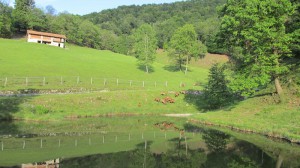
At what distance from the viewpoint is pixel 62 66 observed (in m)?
82.7

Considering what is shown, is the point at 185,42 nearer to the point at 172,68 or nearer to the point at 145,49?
the point at 172,68

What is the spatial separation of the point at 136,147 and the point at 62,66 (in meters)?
63.5

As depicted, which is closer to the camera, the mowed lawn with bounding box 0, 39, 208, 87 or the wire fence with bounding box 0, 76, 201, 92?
the wire fence with bounding box 0, 76, 201, 92

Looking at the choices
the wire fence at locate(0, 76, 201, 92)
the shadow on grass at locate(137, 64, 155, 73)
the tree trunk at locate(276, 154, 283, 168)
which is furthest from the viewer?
the shadow on grass at locate(137, 64, 155, 73)

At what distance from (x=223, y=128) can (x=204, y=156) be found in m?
13.8

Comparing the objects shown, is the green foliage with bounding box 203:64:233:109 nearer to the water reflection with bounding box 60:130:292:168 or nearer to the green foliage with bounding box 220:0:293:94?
the green foliage with bounding box 220:0:293:94

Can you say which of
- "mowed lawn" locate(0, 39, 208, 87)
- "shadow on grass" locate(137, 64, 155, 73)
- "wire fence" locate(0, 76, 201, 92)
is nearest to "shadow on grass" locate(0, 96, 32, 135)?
"wire fence" locate(0, 76, 201, 92)

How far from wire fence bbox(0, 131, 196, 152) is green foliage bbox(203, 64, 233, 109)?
18.9m

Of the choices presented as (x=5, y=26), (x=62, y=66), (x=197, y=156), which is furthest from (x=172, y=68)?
(x=197, y=156)

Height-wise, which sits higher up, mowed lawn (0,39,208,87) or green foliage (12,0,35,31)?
green foliage (12,0,35,31)

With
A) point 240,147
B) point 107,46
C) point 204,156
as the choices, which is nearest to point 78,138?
point 204,156

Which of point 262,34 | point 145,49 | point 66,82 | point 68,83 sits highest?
point 145,49

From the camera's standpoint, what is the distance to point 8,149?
2102 cm

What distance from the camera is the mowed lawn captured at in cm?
7325
